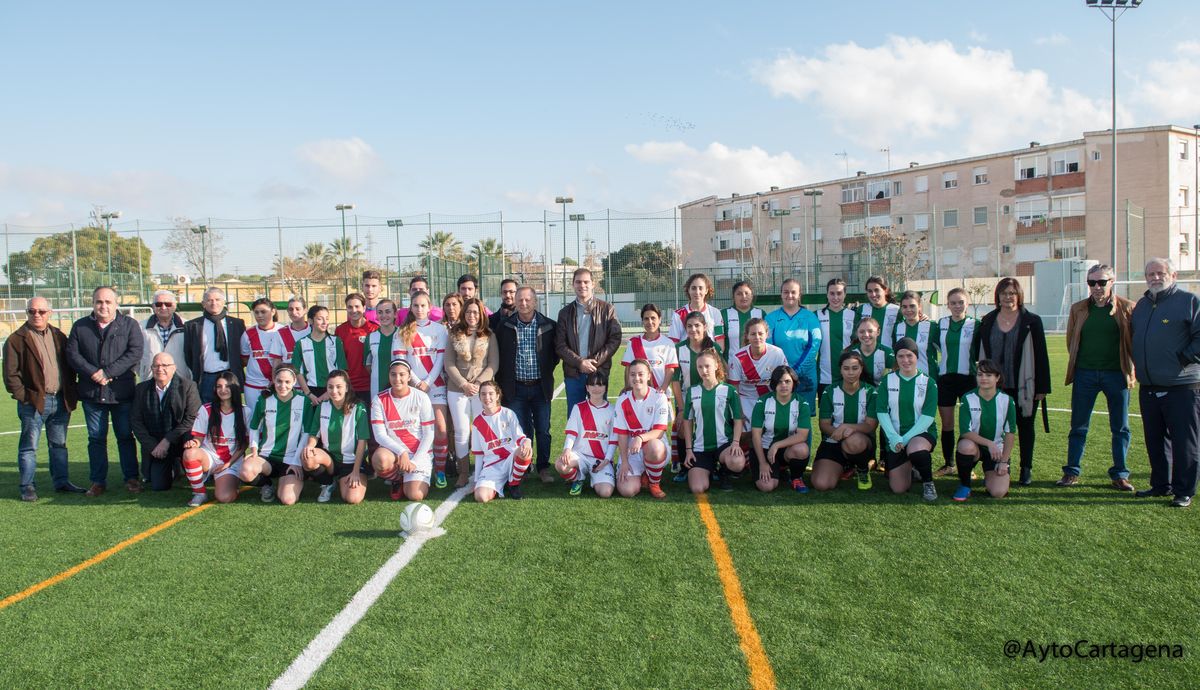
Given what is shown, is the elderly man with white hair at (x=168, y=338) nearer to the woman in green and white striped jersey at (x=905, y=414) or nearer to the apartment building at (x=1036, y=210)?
the woman in green and white striped jersey at (x=905, y=414)

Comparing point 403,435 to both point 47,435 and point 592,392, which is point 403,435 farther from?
point 47,435

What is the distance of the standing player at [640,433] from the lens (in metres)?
5.84

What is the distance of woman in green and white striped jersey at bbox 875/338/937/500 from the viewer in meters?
5.72

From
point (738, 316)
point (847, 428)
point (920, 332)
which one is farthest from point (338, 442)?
point (920, 332)

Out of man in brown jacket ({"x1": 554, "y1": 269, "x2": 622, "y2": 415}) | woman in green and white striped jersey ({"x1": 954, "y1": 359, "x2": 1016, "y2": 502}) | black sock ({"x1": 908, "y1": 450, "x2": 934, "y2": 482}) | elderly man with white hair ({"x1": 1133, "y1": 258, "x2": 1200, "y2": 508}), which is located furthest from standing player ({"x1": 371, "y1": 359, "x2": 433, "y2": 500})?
elderly man with white hair ({"x1": 1133, "y1": 258, "x2": 1200, "y2": 508})

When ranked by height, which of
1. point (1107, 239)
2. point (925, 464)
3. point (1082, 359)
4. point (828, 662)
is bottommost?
point (828, 662)

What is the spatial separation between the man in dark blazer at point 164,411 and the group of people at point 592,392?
0.02 metres

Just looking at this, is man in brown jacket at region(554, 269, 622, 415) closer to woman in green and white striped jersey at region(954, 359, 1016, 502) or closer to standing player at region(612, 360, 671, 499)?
standing player at region(612, 360, 671, 499)

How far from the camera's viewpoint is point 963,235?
37.2 meters

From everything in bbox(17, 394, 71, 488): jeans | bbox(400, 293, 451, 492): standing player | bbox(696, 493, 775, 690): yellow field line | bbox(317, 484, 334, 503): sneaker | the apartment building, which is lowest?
bbox(696, 493, 775, 690): yellow field line

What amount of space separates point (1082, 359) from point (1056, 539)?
6.22 feet

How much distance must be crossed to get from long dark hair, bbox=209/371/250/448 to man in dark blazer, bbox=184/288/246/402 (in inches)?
16.2

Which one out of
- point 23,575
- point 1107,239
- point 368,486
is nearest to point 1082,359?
point 368,486

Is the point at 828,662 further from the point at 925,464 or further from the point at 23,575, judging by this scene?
the point at 23,575
